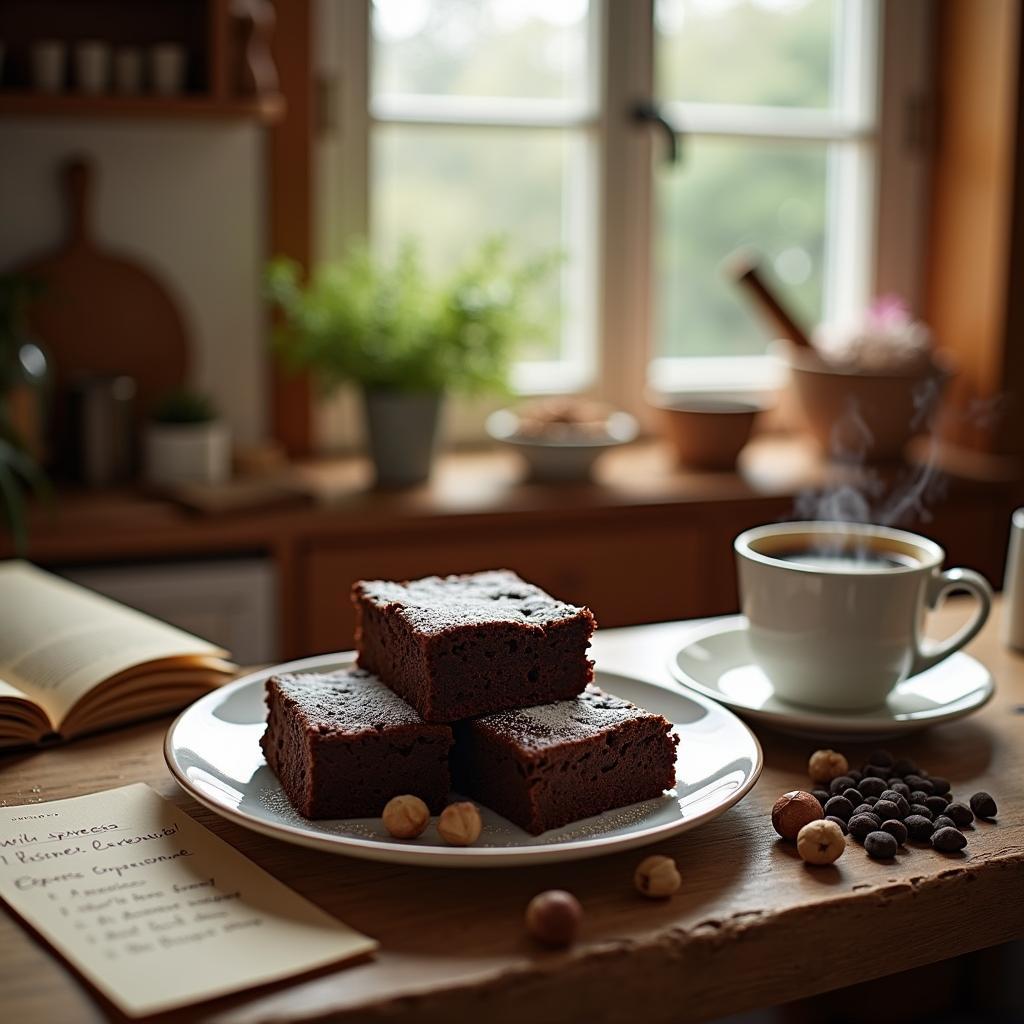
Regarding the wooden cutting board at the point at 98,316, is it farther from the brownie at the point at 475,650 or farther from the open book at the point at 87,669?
the brownie at the point at 475,650

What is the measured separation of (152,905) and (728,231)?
239cm

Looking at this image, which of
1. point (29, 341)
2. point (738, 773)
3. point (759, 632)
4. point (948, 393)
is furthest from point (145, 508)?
point (948, 393)

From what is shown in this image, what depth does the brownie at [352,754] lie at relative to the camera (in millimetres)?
853

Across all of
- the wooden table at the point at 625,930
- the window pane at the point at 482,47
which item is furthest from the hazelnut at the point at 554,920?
the window pane at the point at 482,47

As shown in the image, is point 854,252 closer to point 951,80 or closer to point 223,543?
point 951,80

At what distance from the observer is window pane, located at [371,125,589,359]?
267 centimetres

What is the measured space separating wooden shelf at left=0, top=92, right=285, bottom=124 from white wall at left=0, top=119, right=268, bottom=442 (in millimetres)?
87

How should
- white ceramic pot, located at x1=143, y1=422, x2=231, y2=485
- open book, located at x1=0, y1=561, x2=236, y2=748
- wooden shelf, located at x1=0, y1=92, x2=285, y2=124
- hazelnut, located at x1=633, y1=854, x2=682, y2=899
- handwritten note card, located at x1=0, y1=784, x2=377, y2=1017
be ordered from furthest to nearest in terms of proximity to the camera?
white ceramic pot, located at x1=143, y1=422, x2=231, y2=485, wooden shelf, located at x1=0, y1=92, x2=285, y2=124, open book, located at x1=0, y1=561, x2=236, y2=748, hazelnut, located at x1=633, y1=854, x2=682, y2=899, handwritten note card, located at x1=0, y1=784, x2=377, y2=1017

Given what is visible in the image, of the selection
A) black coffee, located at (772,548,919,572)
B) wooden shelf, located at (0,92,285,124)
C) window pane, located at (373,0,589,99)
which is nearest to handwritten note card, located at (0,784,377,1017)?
black coffee, located at (772,548,919,572)

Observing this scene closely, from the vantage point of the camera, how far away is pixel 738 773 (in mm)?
912

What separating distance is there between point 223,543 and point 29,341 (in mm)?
475

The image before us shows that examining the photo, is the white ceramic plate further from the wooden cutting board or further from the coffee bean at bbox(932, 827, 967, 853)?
the wooden cutting board

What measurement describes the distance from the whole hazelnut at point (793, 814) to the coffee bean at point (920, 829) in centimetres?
6

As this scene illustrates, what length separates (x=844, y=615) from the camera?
1.05 m
